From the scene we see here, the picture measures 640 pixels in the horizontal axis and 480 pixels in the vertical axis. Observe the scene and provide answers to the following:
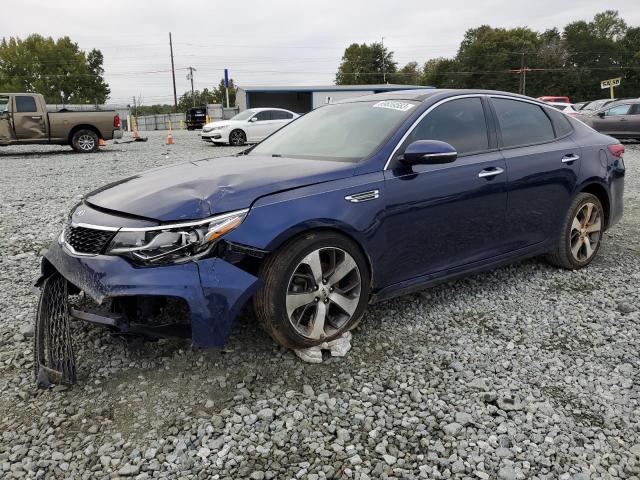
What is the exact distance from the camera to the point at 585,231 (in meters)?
4.61

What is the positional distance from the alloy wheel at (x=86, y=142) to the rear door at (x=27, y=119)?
1118 mm

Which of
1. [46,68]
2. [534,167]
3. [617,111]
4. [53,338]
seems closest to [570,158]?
[534,167]

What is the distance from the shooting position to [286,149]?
386cm

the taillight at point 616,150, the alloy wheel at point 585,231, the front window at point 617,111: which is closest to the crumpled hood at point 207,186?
the alloy wheel at point 585,231

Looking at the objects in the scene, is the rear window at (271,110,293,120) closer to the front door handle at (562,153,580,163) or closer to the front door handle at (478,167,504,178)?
the front door handle at (562,153,580,163)

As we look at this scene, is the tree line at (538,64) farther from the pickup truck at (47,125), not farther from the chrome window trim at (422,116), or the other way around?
the chrome window trim at (422,116)

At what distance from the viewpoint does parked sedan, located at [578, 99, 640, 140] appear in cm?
1669

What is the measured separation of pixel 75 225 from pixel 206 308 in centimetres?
100

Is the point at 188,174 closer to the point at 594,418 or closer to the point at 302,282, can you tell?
the point at 302,282

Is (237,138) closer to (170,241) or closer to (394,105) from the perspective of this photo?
(394,105)

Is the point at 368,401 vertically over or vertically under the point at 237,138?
under

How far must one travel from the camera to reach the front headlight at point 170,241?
8.58ft

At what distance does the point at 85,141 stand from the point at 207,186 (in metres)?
14.9

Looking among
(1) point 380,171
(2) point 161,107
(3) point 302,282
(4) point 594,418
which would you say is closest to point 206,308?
(3) point 302,282
